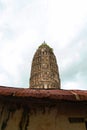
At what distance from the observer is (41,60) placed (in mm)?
72750

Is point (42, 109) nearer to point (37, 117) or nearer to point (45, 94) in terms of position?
point (37, 117)

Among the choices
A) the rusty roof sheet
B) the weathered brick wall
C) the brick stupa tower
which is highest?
the brick stupa tower

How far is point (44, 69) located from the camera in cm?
7225

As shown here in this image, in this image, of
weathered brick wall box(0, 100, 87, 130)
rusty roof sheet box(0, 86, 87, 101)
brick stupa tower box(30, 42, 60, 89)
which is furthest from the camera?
brick stupa tower box(30, 42, 60, 89)

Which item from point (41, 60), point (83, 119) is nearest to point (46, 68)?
point (41, 60)

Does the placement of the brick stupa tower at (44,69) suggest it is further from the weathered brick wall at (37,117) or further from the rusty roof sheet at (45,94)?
the rusty roof sheet at (45,94)

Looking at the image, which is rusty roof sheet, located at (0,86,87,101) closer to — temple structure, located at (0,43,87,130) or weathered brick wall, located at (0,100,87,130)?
temple structure, located at (0,43,87,130)

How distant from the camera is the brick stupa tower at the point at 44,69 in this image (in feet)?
228

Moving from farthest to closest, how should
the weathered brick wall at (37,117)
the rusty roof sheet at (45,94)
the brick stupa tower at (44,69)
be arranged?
the brick stupa tower at (44,69)
the weathered brick wall at (37,117)
the rusty roof sheet at (45,94)

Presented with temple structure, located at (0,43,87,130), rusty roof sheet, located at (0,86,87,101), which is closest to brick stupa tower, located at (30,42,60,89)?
temple structure, located at (0,43,87,130)

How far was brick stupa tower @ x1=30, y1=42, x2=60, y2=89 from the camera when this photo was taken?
69.6 meters

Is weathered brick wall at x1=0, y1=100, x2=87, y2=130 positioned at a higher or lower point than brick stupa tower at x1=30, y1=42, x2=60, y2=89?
lower

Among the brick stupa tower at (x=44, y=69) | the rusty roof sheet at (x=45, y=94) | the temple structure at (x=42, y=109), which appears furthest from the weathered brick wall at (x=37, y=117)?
the brick stupa tower at (x=44, y=69)

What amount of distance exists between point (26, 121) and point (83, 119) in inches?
41.7
